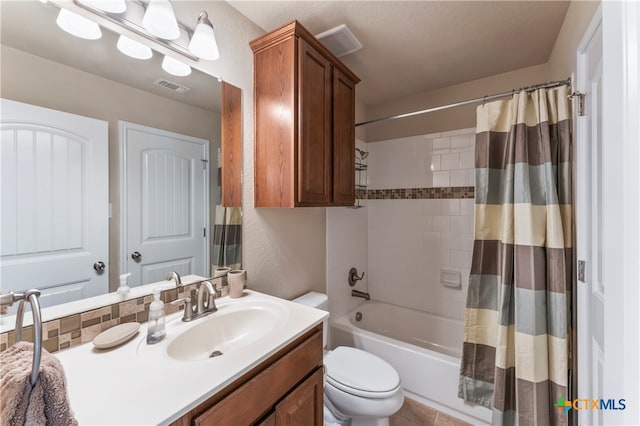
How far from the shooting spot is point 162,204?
1100mm

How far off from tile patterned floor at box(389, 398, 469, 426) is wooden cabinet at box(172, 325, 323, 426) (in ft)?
3.01

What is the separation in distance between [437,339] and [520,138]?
1.81 meters

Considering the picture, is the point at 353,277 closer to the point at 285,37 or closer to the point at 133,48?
the point at 285,37

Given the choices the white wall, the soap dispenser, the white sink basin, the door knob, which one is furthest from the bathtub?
the door knob

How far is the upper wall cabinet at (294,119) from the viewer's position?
1334 millimetres

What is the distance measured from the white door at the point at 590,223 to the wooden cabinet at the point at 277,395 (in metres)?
1.13

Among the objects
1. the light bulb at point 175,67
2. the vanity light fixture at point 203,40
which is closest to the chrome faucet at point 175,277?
the light bulb at point 175,67

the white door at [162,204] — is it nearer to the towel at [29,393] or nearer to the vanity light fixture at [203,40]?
the vanity light fixture at [203,40]

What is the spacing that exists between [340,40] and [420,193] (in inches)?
58.7

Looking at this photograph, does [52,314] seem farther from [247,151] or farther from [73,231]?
[247,151]

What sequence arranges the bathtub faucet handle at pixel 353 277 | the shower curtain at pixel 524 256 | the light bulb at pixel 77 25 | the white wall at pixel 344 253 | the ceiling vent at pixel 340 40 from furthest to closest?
1. the bathtub faucet handle at pixel 353 277
2. the white wall at pixel 344 253
3. the ceiling vent at pixel 340 40
4. the shower curtain at pixel 524 256
5. the light bulb at pixel 77 25

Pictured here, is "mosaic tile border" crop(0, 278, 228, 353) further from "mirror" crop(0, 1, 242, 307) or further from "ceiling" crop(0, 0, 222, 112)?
"ceiling" crop(0, 0, 222, 112)

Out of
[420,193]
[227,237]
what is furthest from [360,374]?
[420,193]

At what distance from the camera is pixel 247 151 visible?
1456mm
